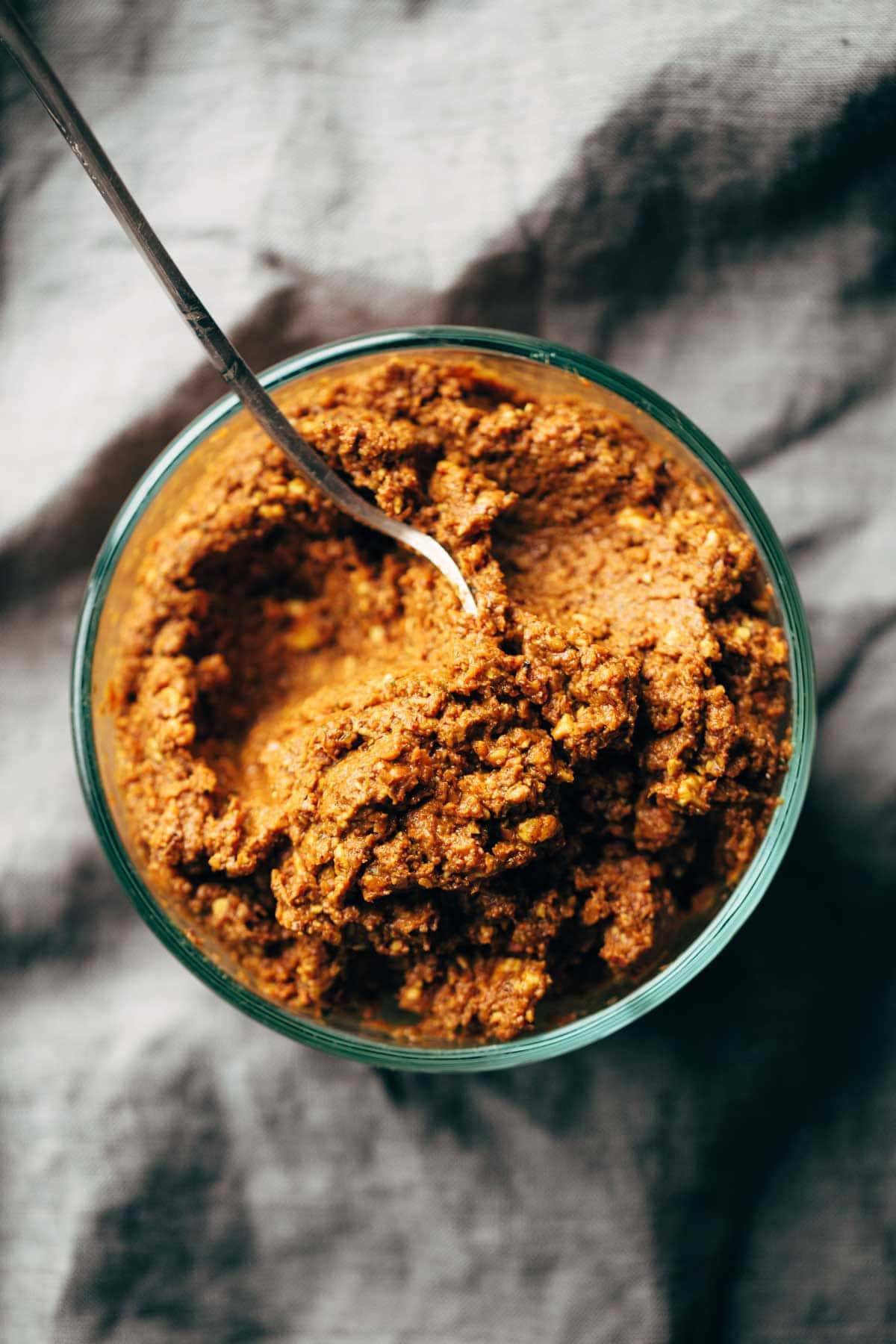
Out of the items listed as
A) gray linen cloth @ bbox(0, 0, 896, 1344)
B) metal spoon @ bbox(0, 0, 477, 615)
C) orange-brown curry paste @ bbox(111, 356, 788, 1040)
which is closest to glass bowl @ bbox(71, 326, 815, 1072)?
orange-brown curry paste @ bbox(111, 356, 788, 1040)

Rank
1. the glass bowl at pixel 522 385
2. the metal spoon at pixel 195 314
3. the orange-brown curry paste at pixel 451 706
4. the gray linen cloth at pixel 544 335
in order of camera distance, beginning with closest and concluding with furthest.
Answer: the metal spoon at pixel 195 314 < the orange-brown curry paste at pixel 451 706 < the glass bowl at pixel 522 385 < the gray linen cloth at pixel 544 335

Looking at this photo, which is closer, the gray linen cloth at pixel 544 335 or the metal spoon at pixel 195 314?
the metal spoon at pixel 195 314

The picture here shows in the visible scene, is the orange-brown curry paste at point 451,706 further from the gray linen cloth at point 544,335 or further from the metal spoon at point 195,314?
the gray linen cloth at point 544,335

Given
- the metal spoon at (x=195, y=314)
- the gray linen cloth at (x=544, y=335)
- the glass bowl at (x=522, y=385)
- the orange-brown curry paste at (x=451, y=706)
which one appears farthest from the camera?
Result: the gray linen cloth at (x=544, y=335)

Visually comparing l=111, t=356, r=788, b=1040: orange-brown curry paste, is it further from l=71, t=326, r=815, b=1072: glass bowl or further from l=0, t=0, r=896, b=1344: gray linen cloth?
l=0, t=0, r=896, b=1344: gray linen cloth

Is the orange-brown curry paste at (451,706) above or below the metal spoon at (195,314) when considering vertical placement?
below

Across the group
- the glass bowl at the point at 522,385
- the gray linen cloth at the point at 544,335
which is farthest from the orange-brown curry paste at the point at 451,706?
the gray linen cloth at the point at 544,335

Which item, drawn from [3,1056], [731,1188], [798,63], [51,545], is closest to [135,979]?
[3,1056]
